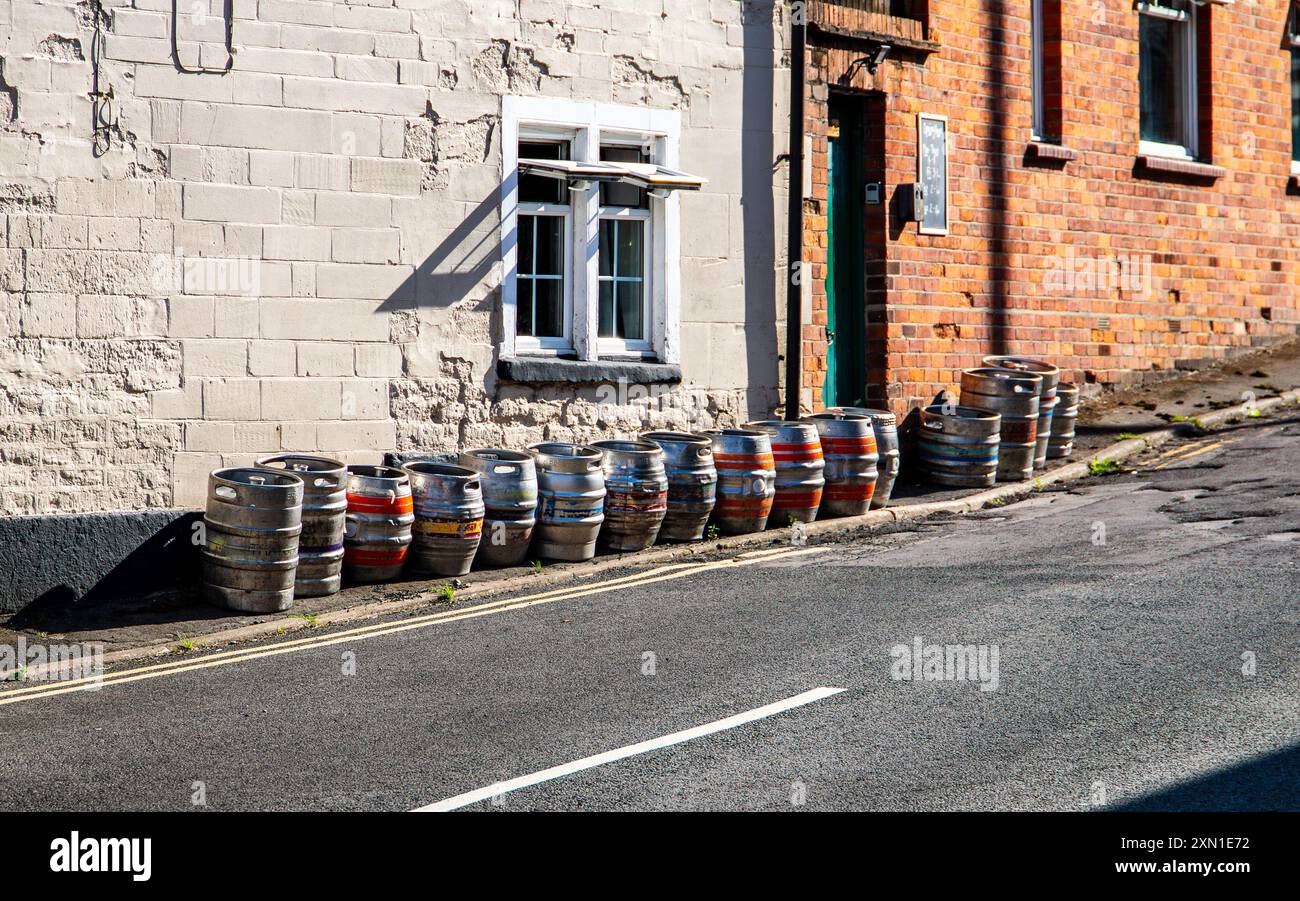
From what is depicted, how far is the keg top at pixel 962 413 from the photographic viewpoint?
11852 millimetres

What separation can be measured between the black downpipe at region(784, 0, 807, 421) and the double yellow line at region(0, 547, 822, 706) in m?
2.23

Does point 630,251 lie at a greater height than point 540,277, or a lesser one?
greater

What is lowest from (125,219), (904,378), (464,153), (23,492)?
(23,492)

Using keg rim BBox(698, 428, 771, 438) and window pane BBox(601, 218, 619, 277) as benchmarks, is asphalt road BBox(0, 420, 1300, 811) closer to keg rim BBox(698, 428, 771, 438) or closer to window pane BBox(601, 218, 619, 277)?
keg rim BBox(698, 428, 771, 438)

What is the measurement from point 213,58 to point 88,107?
89 centimetres

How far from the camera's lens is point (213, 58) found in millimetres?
9414

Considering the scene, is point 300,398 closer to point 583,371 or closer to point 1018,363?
point 583,371

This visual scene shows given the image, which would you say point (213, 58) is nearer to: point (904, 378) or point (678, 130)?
point (678, 130)

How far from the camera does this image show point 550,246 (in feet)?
36.5

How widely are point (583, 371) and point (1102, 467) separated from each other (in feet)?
15.6

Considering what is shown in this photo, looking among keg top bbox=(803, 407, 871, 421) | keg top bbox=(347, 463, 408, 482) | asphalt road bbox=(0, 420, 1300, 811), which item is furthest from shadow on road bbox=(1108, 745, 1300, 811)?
keg top bbox=(803, 407, 871, 421)

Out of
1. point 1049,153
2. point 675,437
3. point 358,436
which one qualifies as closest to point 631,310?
point 675,437

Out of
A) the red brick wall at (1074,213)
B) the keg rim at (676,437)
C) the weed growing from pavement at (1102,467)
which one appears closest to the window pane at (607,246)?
the keg rim at (676,437)
